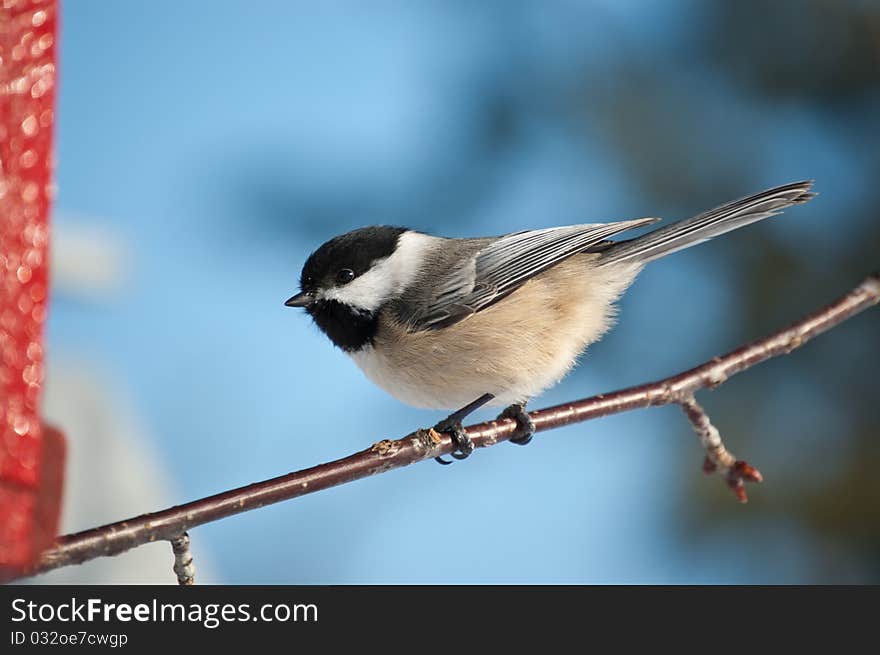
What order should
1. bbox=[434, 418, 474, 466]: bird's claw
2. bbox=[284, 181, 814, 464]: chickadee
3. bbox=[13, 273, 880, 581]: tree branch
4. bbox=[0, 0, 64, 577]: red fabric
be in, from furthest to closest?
bbox=[284, 181, 814, 464]: chickadee, bbox=[434, 418, 474, 466]: bird's claw, bbox=[13, 273, 880, 581]: tree branch, bbox=[0, 0, 64, 577]: red fabric

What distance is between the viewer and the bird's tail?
4.28 ft

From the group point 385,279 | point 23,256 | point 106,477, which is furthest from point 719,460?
point 106,477

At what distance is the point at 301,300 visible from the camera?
1.32 meters

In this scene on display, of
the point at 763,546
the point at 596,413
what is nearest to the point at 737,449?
the point at 763,546

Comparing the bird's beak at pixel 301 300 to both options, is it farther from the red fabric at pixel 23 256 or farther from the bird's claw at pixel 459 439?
the red fabric at pixel 23 256

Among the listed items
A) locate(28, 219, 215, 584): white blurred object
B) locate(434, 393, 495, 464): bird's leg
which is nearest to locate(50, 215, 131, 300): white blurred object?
locate(28, 219, 215, 584): white blurred object

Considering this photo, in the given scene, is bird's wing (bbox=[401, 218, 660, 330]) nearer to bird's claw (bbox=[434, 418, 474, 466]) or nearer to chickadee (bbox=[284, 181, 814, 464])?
chickadee (bbox=[284, 181, 814, 464])

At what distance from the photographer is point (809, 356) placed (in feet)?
8.78

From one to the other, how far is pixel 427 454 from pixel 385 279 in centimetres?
35

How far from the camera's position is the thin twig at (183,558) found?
903 millimetres

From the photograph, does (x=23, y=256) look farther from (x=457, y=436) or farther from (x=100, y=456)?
(x=100, y=456)
